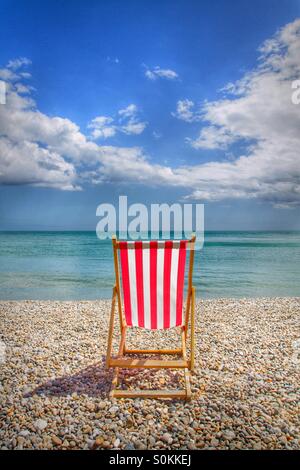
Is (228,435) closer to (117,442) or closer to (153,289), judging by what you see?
(117,442)

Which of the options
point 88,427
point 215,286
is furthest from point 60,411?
point 215,286

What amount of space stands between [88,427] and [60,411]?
1.16 feet

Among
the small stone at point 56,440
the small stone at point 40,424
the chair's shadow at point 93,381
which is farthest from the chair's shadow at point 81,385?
the small stone at point 56,440

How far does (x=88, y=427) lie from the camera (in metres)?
2.24

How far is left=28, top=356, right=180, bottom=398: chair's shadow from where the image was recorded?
9.06 ft

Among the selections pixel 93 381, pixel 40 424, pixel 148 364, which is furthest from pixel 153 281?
pixel 40 424

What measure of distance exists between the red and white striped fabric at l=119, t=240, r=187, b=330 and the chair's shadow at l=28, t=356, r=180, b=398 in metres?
0.50

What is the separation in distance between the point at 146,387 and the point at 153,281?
1.02 m

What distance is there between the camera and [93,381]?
117 inches

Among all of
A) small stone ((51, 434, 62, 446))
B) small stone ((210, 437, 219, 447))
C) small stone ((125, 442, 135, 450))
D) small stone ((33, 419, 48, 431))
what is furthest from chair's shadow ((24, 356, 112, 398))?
small stone ((210, 437, 219, 447))

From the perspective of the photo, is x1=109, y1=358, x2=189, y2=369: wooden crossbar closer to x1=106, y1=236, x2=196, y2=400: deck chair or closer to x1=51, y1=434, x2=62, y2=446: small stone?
x1=106, y1=236, x2=196, y2=400: deck chair

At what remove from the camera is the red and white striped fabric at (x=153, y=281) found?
2.96 m

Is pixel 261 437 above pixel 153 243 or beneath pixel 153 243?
beneath

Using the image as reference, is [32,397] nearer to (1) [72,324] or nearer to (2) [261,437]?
(2) [261,437]
